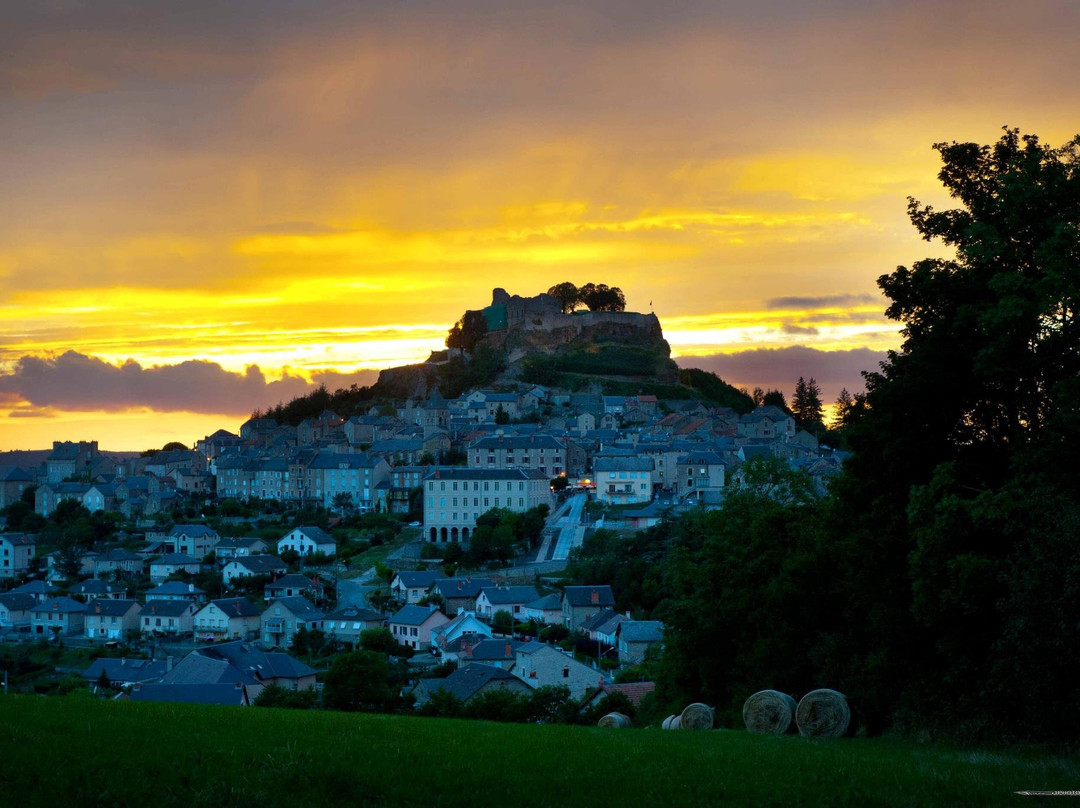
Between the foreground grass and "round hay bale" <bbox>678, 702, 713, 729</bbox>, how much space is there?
467 cm

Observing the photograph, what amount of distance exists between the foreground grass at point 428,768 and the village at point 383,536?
1793 cm

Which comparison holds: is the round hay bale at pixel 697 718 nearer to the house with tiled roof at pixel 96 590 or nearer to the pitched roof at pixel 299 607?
the pitched roof at pixel 299 607

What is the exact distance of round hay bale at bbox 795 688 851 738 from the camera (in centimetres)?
1486

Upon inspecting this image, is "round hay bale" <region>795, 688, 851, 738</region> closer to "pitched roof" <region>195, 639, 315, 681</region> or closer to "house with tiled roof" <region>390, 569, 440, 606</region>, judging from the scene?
"pitched roof" <region>195, 639, 315, 681</region>

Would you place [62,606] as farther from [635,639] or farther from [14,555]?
[635,639]

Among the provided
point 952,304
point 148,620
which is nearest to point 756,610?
point 952,304

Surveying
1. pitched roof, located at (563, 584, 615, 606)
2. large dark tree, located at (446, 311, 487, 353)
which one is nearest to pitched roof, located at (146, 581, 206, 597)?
pitched roof, located at (563, 584, 615, 606)

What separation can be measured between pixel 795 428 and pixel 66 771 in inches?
3748

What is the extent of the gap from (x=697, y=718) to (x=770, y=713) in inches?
99.7

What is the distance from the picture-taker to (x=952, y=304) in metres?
17.5

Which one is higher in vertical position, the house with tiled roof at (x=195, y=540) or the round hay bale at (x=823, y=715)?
the round hay bale at (x=823, y=715)

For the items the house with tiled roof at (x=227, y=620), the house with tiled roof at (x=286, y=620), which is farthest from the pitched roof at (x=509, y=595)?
the house with tiled roof at (x=227, y=620)

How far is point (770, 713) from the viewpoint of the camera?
15.4 meters

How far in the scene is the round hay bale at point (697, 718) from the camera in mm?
17562
